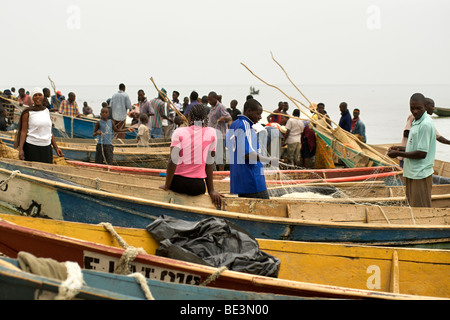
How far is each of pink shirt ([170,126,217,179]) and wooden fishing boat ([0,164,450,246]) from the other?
38 cm

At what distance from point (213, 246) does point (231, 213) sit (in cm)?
101

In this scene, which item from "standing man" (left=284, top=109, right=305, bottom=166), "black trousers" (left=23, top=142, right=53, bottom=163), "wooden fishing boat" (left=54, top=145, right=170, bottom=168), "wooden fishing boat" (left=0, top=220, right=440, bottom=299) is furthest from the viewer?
"standing man" (left=284, top=109, right=305, bottom=166)

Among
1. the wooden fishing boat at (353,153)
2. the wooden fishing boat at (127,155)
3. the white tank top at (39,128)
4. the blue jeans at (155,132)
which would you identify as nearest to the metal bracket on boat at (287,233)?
the white tank top at (39,128)

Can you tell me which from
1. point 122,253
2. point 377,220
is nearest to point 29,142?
point 122,253

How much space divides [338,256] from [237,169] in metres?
1.50

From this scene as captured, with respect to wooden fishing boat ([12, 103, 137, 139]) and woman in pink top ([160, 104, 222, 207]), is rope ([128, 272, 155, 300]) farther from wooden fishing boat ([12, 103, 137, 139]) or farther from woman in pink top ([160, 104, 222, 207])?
wooden fishing boat ([12, 103, 137, 139])

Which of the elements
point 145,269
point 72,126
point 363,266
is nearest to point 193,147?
point 145,269

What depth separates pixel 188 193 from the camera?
16.6ft

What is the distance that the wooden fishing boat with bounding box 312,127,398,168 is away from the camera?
909 centimetres

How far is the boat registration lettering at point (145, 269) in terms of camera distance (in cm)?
327

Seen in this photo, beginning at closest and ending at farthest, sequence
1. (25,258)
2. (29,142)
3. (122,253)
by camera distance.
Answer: (25,258)
(122,253)
(29,142)

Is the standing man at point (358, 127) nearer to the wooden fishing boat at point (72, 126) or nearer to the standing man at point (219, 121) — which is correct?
the standing man at point (219, 121)

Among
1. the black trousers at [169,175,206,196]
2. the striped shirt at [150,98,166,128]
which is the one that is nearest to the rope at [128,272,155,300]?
the black trousers at [169,175,206,196]
